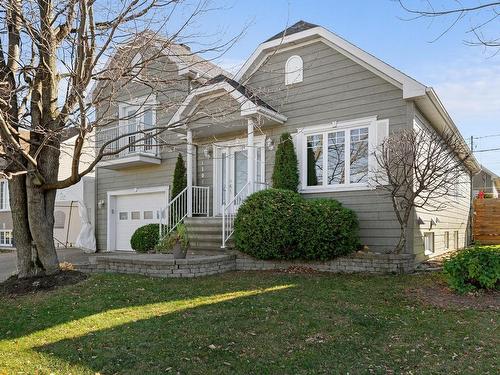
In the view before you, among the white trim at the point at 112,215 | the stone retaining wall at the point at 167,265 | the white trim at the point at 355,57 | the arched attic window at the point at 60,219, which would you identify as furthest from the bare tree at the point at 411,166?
the arched attic window at the point at 60,219

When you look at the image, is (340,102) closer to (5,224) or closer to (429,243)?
(429,243)

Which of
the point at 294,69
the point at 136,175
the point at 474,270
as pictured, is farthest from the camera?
the point at 136,175

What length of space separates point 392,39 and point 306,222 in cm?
389

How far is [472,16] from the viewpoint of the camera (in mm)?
3793

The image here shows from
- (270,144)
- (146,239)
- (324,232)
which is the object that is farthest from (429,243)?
(146,239)

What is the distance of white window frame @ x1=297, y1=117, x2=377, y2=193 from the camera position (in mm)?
9453

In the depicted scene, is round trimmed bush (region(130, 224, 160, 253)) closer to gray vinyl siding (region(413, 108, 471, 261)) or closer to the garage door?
the garage door

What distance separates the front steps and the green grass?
2.75 meters

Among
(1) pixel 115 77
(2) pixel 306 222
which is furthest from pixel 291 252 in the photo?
(1) pixel 115 77

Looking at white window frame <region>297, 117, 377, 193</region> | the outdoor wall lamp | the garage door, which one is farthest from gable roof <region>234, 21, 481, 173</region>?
the garage door

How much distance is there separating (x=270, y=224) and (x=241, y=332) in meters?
4.02

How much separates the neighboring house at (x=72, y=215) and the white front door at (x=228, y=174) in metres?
5.25

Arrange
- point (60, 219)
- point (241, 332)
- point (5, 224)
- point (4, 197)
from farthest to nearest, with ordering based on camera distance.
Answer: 1. point (4, 197)
2. point (5, 224)
3. point (60, 219)
4. point (241, 332)

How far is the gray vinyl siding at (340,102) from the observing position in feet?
30.2
